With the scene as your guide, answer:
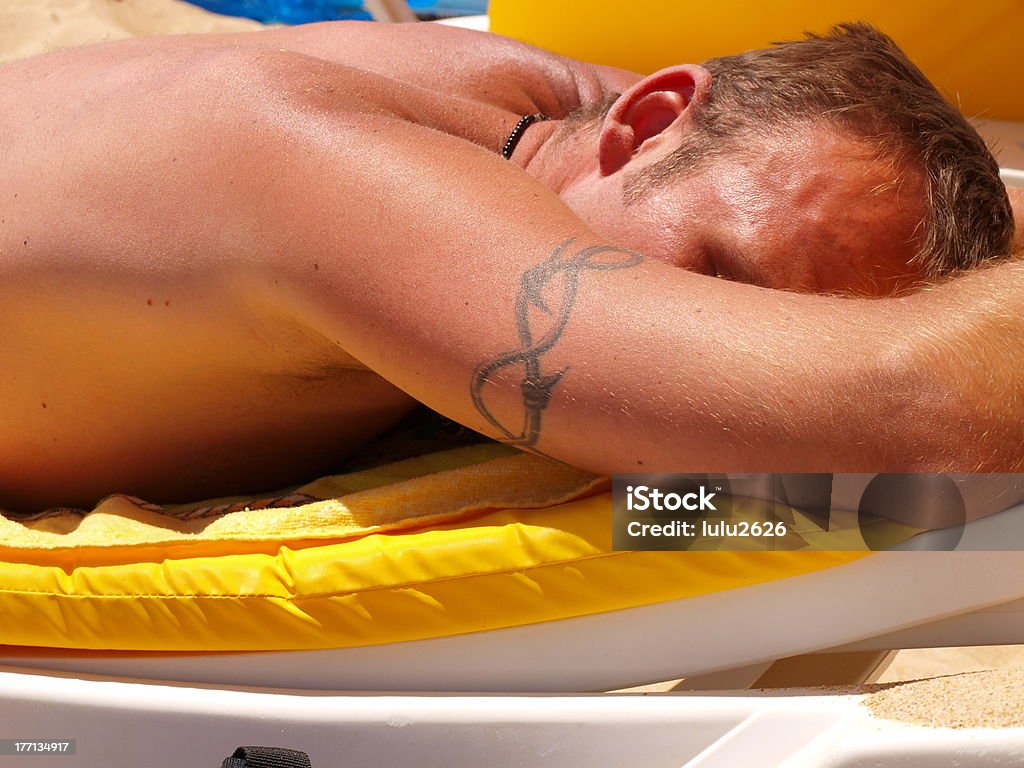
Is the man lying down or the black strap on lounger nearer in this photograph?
the man lying down

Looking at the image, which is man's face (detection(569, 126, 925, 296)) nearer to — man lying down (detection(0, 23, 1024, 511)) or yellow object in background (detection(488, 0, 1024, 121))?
man lying down (detection(0, 23, 1024, 511))

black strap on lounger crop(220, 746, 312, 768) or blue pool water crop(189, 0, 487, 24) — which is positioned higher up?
blue pool water crop(189, 0, 487, 24)

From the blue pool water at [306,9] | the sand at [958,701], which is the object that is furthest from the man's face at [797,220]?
the blue pool water at [306,9]

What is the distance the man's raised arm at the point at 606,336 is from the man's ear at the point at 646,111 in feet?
0.84

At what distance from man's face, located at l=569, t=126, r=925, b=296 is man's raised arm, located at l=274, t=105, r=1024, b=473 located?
115mm

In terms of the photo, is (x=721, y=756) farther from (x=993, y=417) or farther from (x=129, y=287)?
(x=129, y=287)

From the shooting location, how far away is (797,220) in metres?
1.04

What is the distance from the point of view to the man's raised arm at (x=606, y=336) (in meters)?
0.84

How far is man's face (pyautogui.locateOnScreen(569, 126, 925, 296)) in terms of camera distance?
1.04 meters

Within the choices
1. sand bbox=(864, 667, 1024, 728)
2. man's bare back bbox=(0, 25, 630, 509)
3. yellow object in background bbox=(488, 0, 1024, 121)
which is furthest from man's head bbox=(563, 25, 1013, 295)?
yellow object in background bbox=(488, 0, 1024, 121)

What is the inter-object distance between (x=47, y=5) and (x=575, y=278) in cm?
316

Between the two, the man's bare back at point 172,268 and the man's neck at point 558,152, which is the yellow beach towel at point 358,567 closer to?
the man's bare back at point 172,268

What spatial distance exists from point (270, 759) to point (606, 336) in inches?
21.7

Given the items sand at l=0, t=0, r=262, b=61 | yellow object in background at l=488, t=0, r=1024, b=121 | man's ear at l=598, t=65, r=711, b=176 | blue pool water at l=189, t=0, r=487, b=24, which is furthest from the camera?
blue pool water at l=189, t=0, r=487, b=24
